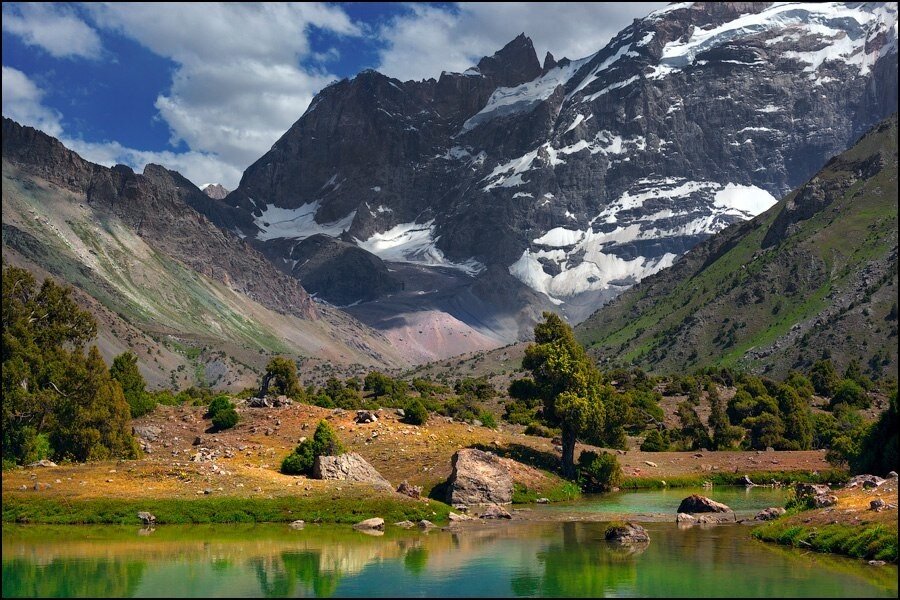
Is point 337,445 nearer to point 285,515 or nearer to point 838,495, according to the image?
point 285,515

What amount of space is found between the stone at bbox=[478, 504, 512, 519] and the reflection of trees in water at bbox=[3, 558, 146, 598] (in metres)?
28.8

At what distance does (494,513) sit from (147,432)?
3611cm

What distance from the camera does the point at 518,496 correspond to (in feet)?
267

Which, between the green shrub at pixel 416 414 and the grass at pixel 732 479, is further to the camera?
the green shrub at pixel 416 414

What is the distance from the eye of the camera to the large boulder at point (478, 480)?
7544 centimetres

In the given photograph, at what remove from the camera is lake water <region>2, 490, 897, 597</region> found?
43844 mm

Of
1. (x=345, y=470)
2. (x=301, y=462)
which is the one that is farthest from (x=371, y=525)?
(x=301, y=462)

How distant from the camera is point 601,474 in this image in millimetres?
90875

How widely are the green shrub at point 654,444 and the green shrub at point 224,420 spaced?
165 ft

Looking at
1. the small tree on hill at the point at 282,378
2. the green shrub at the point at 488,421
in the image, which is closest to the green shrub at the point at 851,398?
the green shrub at the point at 488,421

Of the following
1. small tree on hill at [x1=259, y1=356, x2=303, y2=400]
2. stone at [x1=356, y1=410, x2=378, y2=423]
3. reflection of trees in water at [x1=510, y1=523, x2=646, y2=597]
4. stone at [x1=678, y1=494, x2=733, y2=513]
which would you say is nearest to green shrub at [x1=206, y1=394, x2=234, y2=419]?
stone at [x1=356, y1=410, x2=378, y2=423]

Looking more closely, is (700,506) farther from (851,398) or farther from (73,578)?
(851,398)

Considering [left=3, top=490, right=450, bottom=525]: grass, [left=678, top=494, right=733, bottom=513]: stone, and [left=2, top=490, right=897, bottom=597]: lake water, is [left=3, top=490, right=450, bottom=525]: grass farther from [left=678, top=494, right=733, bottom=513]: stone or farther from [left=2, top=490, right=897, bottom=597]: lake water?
[left=678, top=494, right=733, bottom=513]: stone

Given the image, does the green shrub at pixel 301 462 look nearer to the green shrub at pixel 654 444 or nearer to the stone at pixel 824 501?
the stone at pixel 824 501
